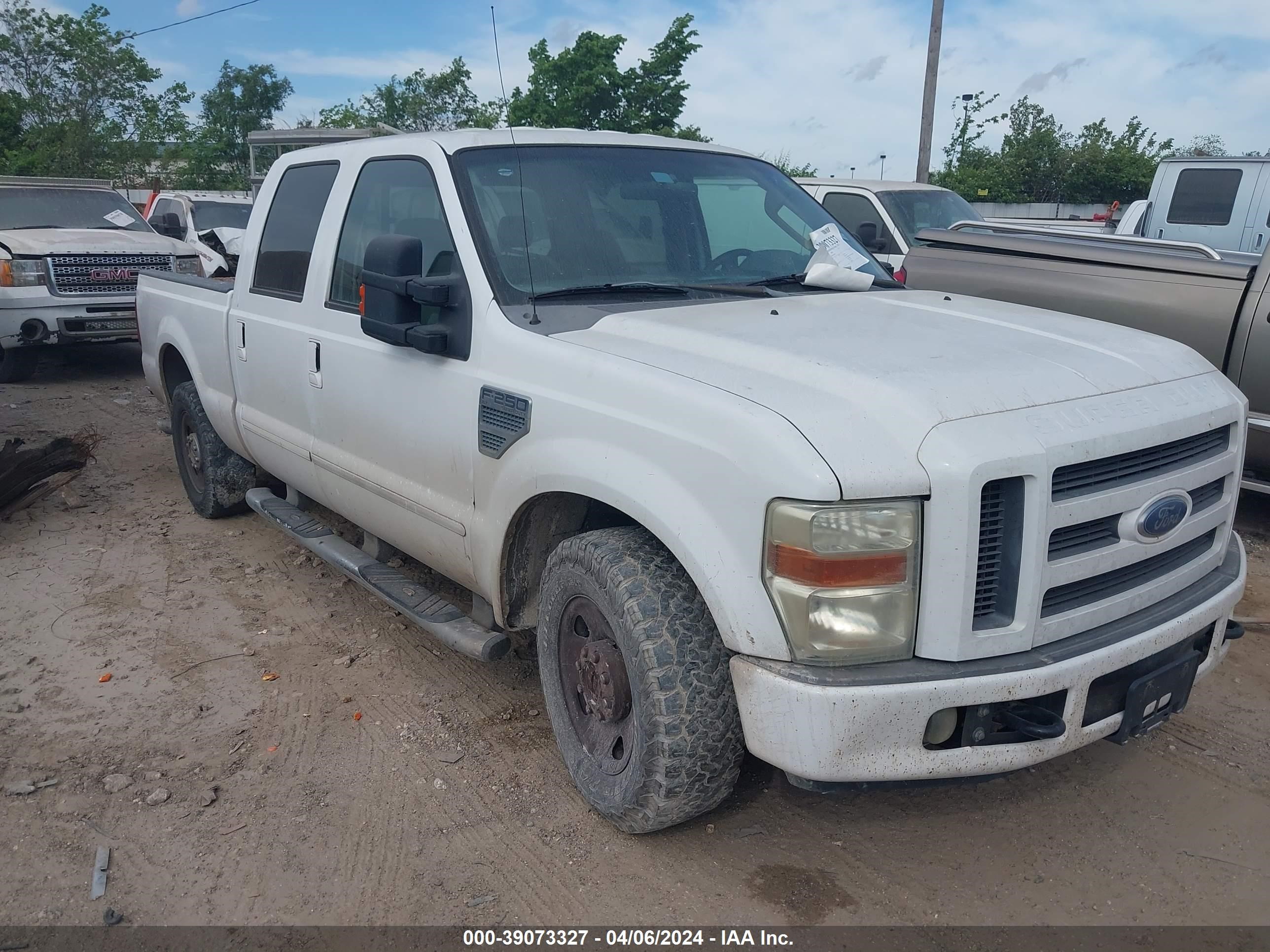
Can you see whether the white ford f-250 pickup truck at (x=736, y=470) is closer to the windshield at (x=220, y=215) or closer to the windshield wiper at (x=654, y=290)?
the windshield wiper at (x=654, y=290)

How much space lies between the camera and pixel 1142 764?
3260mm

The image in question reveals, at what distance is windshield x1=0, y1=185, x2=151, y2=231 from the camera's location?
406 inches

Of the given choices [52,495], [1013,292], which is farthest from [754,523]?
[52,495]

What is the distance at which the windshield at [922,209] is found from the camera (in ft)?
31.4

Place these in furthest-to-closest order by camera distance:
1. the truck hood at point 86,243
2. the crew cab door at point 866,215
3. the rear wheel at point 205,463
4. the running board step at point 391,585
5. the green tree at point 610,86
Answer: the green tree at point 610,86
the truck hood at point 86,243
the crew cab door at point 866,215
the rear wheel at point 205,463
the running board step at point 391,585

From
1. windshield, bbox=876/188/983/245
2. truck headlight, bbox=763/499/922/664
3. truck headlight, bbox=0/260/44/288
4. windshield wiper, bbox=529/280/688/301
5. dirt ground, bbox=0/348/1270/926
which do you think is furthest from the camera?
windshield, bbox=876/188/983/245

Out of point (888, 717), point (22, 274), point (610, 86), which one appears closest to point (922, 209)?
point (888, 717)

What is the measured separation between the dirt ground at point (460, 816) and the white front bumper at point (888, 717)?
1.71ft

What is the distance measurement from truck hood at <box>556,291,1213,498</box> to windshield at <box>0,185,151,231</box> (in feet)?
32.3

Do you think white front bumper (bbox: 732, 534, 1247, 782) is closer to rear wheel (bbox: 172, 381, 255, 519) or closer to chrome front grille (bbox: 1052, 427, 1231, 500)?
chrome front grille (bbox: 1052, 427, 1231, 500)

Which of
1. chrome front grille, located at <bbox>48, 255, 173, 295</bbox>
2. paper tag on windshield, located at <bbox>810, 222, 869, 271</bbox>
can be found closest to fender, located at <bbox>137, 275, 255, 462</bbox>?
paper tag on windshield, located at <bbox>810, 222, 869, 271</bbox>

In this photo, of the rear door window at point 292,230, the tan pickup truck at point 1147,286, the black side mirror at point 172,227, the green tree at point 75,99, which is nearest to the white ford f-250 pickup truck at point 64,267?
the black side mirror at point 172,227

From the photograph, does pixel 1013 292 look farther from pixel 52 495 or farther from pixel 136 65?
pixel 136 65

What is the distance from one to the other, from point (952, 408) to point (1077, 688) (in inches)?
29.2
